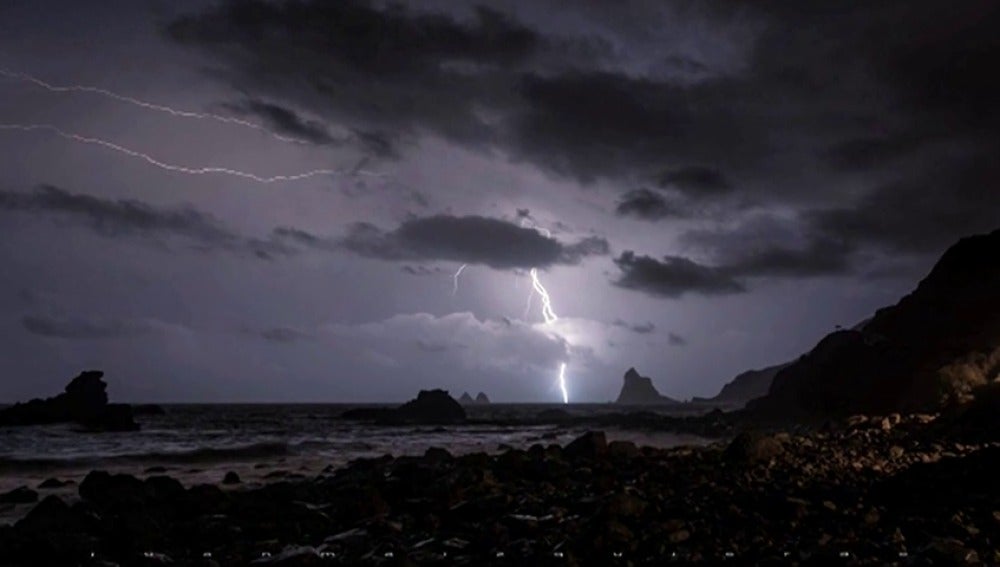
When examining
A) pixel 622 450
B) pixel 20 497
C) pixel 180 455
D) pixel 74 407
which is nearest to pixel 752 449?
pixel 622 450

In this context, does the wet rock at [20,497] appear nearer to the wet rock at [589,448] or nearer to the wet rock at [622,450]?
the wet rock at [589,448]

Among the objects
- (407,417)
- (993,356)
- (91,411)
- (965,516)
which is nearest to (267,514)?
(965,516)

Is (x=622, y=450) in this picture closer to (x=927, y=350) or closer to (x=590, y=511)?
(x=590, y=511)

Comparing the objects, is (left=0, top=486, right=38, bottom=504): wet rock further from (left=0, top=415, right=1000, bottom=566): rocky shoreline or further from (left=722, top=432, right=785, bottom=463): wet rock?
(left=722, top=432, right=785, bottom=463): wet rock

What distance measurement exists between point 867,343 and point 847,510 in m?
43.1

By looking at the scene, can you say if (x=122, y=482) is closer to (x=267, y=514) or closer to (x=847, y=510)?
(x=267, y=514)

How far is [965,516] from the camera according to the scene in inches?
382

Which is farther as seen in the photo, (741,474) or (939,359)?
(939,359)

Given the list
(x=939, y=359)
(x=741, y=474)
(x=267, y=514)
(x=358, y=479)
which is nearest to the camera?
(x=267, y=514)

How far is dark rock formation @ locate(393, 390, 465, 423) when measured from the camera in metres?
90.4

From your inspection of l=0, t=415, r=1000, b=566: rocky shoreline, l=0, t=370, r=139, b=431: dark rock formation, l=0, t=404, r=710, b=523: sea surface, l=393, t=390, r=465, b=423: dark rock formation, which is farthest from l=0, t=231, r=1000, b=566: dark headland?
l=393, t=390, r=465, b=423: dark rock formation

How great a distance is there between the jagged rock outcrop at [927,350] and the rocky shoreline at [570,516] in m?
17.2

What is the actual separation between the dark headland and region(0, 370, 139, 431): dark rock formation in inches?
1886

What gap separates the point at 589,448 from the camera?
20703mm
